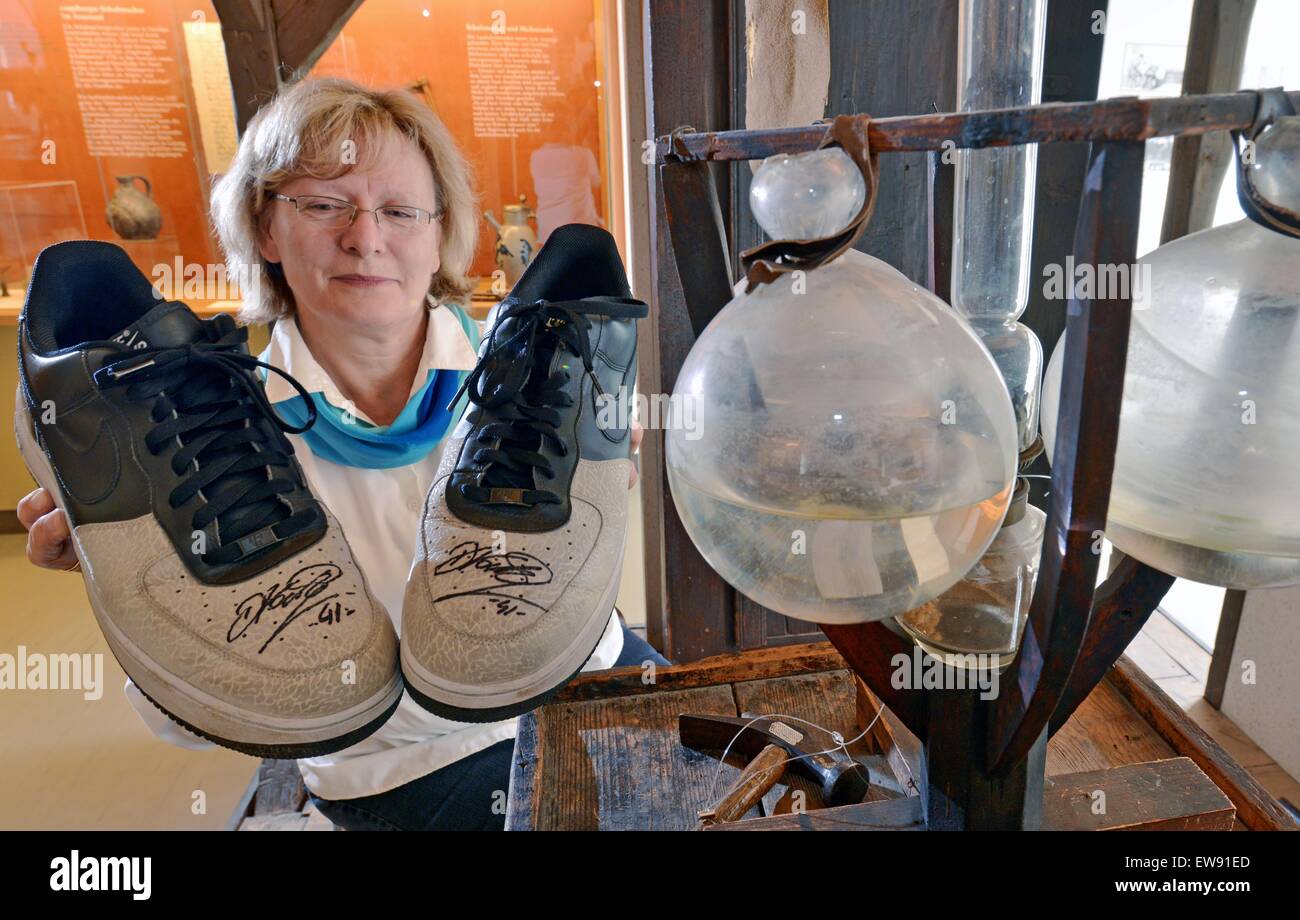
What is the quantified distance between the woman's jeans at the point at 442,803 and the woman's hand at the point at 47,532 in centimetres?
41

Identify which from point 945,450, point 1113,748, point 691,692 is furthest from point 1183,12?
point 945,450

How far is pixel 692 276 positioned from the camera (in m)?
0.49

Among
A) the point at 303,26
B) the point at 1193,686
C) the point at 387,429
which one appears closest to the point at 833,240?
the point at 387,429

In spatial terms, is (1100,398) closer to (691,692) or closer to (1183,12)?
(691,692)

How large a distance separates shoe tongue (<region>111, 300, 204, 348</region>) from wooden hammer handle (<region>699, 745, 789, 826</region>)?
562mm

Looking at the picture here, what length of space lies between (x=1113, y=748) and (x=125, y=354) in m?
0.90

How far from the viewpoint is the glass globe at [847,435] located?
34cm

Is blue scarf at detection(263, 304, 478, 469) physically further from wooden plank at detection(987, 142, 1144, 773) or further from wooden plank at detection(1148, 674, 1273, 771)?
wooden plank at detection(1148, 674, 1273, 771)

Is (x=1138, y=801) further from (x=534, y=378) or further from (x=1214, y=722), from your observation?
(x=1214, y=722)

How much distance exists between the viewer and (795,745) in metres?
0.73
